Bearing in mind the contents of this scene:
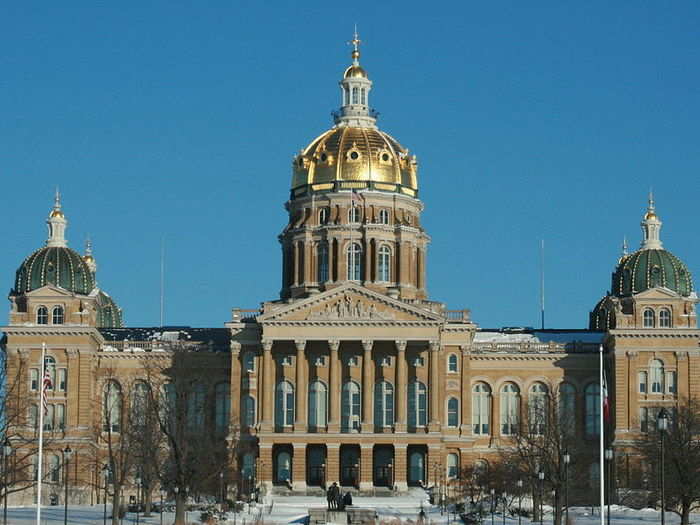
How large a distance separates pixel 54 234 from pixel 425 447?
105ft

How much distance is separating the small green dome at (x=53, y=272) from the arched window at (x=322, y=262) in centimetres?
1712

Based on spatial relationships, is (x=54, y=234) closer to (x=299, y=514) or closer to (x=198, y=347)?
(x=198, y=347)

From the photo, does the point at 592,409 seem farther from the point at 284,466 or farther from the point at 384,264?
the point at 284,466

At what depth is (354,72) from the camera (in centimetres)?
16150

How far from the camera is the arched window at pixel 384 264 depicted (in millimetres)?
154625

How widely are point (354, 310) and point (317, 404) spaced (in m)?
7.63

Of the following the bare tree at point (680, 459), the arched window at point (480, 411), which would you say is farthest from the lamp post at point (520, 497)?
the arched window at point (480, 411)

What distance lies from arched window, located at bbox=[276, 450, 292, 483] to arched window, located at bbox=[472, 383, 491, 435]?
15168 mm

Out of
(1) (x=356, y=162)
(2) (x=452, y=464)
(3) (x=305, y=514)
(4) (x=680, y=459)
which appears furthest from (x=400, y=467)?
(4) (x=680, y=459)

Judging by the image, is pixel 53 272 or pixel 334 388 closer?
pixel 334 388

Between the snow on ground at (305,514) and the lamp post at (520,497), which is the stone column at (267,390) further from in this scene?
the lamp post at (520,497)

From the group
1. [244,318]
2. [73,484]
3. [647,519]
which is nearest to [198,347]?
[244,318]

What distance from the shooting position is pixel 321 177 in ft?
512

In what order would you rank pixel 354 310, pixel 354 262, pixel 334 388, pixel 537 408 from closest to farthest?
pixel 537 408 < pixel 354 310 < pixel 334 388 < pixel 354 262
